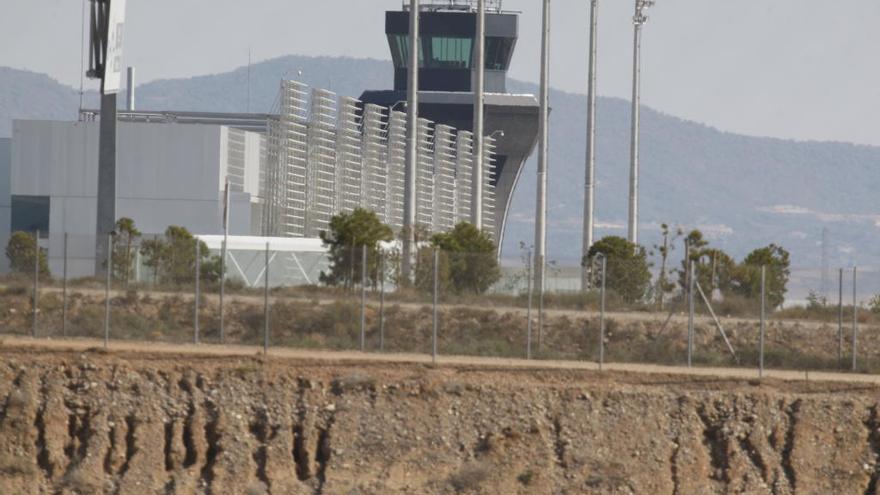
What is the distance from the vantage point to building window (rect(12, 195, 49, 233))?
249ft

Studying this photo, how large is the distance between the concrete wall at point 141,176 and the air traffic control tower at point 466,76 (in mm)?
35739

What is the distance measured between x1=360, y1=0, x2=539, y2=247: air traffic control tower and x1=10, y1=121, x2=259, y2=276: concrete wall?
117ft

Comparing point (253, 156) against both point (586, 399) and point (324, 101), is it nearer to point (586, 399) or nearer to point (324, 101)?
point (324, 101)

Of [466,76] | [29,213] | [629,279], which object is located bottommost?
[629,279]

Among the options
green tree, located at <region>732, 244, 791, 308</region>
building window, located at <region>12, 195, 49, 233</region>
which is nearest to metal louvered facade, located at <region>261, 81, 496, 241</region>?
building window, located at <region>12, 195, 49, 233</region>

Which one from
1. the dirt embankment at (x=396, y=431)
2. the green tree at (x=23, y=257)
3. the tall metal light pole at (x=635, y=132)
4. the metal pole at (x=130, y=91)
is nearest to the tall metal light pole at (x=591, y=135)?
the tall metal light pole at (x=635, y=132)

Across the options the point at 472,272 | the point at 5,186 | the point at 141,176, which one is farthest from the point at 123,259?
the point at 5,186

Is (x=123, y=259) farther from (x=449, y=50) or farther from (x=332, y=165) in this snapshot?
(x=449, y=50)

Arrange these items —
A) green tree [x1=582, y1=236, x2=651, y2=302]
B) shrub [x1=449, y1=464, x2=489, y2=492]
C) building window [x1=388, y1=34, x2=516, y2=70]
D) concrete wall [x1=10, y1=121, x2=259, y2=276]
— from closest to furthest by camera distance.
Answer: shrub [x1=449, y1=464, x2=489, y2=492] → green tree [x1=582, y1=236, x2=651, y2=302] → concrete wall [x1=10, y1=121, x2=259, y2=276] → building window [x1=388, y1=34, x2=516, y2=70]

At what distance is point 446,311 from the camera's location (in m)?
40.2

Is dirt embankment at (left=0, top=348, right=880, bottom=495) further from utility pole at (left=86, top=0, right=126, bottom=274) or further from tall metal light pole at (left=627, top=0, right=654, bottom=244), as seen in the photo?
tall metal light pole at (left=627, top=0, right=654, bottom=244)

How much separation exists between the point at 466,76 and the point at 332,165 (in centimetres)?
3603

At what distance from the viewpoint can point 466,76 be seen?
4429 inches

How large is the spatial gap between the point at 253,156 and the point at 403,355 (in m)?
41.6
